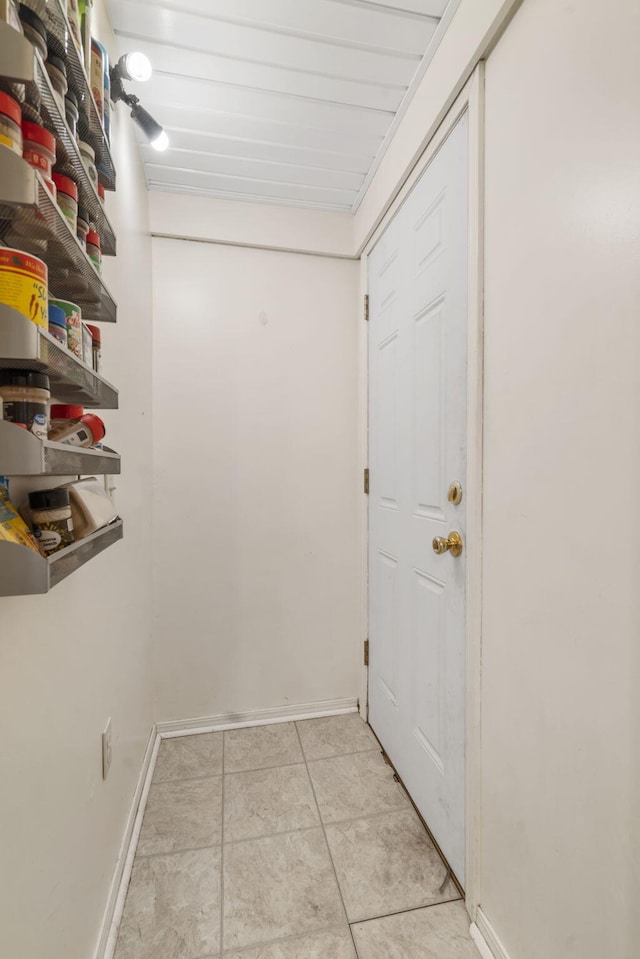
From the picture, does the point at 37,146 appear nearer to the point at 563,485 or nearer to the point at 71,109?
the point at 71,109

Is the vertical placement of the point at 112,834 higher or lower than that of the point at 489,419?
lower

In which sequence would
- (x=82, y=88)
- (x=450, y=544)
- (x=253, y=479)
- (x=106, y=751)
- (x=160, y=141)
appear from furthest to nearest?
(x=253, y=479), (x=160, y=141), (x=450, y=544), (x=106, y=751), (x=82, y=88)

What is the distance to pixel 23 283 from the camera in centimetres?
50

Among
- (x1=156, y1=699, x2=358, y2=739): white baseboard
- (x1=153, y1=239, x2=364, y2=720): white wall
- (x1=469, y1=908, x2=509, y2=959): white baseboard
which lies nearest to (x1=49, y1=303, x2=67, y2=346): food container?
(x1=153, y1=239, x2=364, y2=720): white wall

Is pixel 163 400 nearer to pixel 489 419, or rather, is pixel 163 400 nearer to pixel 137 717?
pixel 137 717

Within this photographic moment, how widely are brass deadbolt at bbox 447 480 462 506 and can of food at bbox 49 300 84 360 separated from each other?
3.18ft

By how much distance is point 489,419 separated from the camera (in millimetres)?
1097

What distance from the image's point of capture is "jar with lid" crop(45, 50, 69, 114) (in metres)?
0.62

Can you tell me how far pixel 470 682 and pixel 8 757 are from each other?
3.34ft

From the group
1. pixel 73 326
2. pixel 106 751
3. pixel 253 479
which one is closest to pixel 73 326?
pixel 73 326

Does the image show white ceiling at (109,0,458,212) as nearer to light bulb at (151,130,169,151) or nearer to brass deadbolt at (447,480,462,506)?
light bulb at (151,130,169,151)

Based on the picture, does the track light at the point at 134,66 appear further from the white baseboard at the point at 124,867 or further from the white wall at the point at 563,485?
the white baseboard at the point at 124,867

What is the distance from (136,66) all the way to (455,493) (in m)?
1.46

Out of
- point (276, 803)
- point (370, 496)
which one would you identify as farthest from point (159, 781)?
point (370, 496)
